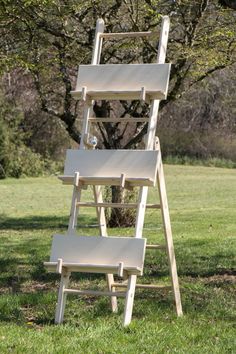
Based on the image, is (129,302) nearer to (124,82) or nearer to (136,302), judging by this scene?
(136,302)

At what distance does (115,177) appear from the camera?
21.8 ft

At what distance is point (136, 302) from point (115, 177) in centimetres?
171

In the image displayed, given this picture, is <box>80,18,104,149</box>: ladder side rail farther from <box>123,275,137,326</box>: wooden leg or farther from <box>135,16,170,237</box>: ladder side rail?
<box>123,275,137,326</box>: wooden leg

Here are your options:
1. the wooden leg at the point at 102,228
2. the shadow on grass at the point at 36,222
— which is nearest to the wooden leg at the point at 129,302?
the wooden leg at the point at 102,228

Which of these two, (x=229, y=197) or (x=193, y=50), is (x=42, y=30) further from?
(x=229, y=197)

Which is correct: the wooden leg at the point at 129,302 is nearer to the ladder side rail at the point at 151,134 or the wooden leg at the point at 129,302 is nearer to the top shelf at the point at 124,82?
the ladder side rail at the point at 151,134

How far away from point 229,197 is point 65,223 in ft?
35.4

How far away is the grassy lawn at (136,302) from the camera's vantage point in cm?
579

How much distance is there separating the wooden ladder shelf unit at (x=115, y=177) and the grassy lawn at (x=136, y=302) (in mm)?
310

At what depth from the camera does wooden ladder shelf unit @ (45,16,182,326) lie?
649 cm

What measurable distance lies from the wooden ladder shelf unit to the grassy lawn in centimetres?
31

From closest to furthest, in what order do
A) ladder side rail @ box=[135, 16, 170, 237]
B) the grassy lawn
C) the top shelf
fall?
the grassy lawn
ladder side rail @ box=[135, 16, 170, 237]
the top shelf

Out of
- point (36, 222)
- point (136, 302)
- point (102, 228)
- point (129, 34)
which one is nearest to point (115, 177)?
point (102, 228)

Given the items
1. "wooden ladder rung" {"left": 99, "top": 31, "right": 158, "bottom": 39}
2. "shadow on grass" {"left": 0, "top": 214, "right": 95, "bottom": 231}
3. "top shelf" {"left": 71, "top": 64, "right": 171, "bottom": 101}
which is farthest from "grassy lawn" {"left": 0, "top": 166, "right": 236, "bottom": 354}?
"wooden ladder rung" {"left": 99, "top": 31, "right": 158, "bottom": 39}
